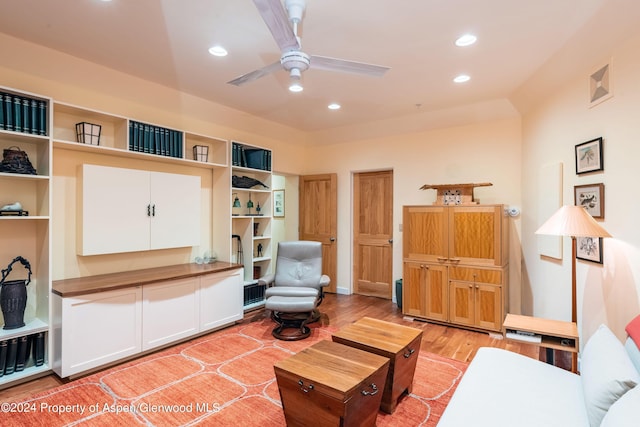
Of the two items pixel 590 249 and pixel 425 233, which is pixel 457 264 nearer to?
pixel 425 233

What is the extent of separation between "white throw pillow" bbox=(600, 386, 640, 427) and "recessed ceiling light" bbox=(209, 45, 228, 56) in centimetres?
330

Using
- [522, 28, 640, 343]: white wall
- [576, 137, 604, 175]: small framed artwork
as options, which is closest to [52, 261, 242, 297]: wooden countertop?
[522, 28, 640, 343]: white wall

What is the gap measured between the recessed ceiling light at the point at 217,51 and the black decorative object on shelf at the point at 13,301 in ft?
8.06

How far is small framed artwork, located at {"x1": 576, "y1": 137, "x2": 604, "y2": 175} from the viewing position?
97.7 inches

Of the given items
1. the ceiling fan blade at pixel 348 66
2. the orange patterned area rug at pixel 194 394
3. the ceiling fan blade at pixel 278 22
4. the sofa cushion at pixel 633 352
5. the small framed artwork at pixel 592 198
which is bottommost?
the orange patterned area rug at pixel 194 394

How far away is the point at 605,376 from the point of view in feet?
4.68

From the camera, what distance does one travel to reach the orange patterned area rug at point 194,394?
2164 millimetres

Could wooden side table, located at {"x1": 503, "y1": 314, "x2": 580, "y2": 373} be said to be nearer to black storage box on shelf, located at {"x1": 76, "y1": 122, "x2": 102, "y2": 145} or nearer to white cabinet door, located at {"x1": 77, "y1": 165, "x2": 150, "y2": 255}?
white cabinet door, located at {"x1": 77, "y1": 165, "x2": 150, "y2": 255}

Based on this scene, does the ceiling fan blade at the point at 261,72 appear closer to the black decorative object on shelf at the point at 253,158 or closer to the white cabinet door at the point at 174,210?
the white cabinet door at the point at 174,210

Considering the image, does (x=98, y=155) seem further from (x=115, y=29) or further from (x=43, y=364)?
(x=43, y=364)

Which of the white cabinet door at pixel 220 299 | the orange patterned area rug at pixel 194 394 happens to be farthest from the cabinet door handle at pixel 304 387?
the white cabinet door at pixel 220 299

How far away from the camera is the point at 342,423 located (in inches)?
68.0

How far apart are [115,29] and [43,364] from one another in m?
2.80

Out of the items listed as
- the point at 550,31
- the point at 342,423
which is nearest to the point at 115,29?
the point at 342,423
